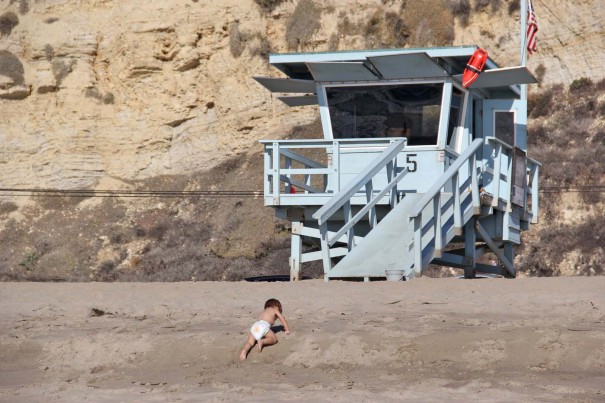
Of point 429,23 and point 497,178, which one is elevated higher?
point 429,23

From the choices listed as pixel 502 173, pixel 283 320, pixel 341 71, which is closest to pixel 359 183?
pixel 341 71

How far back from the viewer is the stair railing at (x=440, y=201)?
50.3 ft

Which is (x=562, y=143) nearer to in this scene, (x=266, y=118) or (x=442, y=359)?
(x=266, y=118)

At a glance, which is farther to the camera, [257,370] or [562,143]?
[562,143]

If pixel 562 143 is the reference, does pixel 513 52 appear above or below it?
above

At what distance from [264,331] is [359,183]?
231 inches

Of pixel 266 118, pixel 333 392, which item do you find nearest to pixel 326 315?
pixel 333 392

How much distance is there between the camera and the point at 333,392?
10000mm

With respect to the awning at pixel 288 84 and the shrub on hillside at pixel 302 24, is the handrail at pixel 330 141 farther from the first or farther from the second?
the shrub on hillside at pixel 302 24

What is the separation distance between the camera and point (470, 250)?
18.3 metres

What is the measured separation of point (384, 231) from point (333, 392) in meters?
6.49

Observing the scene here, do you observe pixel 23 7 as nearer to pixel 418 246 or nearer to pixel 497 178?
pixel 497 178

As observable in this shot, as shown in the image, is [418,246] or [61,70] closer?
[418,246]

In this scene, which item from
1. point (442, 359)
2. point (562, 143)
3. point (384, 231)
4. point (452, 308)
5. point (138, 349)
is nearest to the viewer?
point (442, 359)
